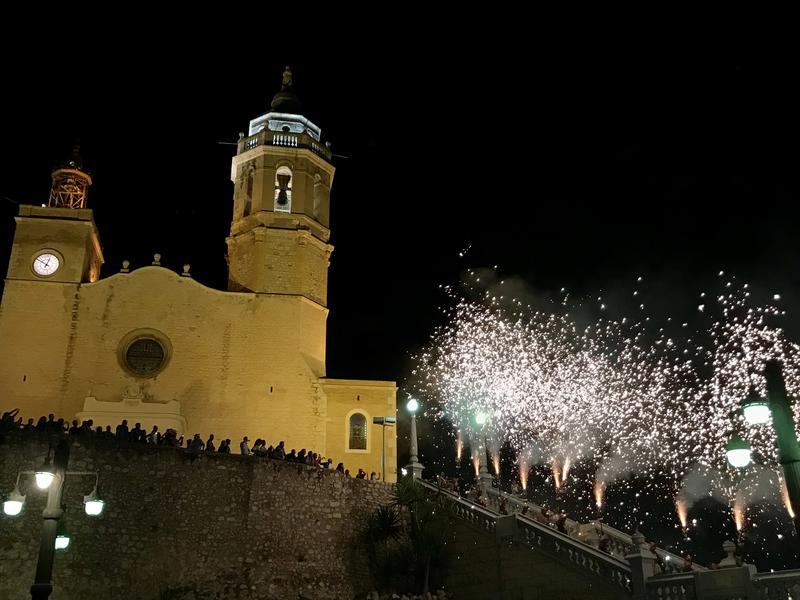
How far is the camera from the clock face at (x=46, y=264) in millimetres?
32781

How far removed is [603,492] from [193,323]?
20.5m

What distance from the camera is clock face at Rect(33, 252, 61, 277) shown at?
32.8m

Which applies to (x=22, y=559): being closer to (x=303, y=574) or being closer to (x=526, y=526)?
(x=303, y=574)

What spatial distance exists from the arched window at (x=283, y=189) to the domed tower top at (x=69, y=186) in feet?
26.3

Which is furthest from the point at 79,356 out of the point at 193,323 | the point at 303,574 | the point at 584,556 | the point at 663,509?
the point at 663,509

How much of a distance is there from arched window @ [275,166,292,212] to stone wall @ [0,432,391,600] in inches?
601

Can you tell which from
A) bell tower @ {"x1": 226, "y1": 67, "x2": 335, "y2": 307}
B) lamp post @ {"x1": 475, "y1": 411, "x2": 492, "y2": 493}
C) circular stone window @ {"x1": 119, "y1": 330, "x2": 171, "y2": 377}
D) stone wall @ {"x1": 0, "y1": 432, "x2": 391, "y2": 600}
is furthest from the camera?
bell tower @ {"x1": 226, "y1": 67, "x2": 335, "y2": 307}

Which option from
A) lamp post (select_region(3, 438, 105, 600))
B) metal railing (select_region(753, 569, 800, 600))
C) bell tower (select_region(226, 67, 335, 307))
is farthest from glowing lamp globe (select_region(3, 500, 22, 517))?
bell tower (select_region(226, 67, 335, 307))

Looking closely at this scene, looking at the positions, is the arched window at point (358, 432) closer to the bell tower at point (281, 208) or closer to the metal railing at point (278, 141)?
the bell tower at point (281, 208)

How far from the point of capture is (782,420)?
29.3 ft

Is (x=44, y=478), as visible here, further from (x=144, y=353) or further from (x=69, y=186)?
(x=69, y=186)

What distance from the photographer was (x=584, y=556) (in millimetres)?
19703

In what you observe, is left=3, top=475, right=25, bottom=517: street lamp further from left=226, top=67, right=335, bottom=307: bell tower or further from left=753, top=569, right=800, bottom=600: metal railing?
left=226, top=67, right=335, bottom=307: bell tower

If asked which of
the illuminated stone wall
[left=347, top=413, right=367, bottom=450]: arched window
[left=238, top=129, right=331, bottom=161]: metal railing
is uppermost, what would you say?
[left=238, top=129, right=331, bottom=161]: metal railing
